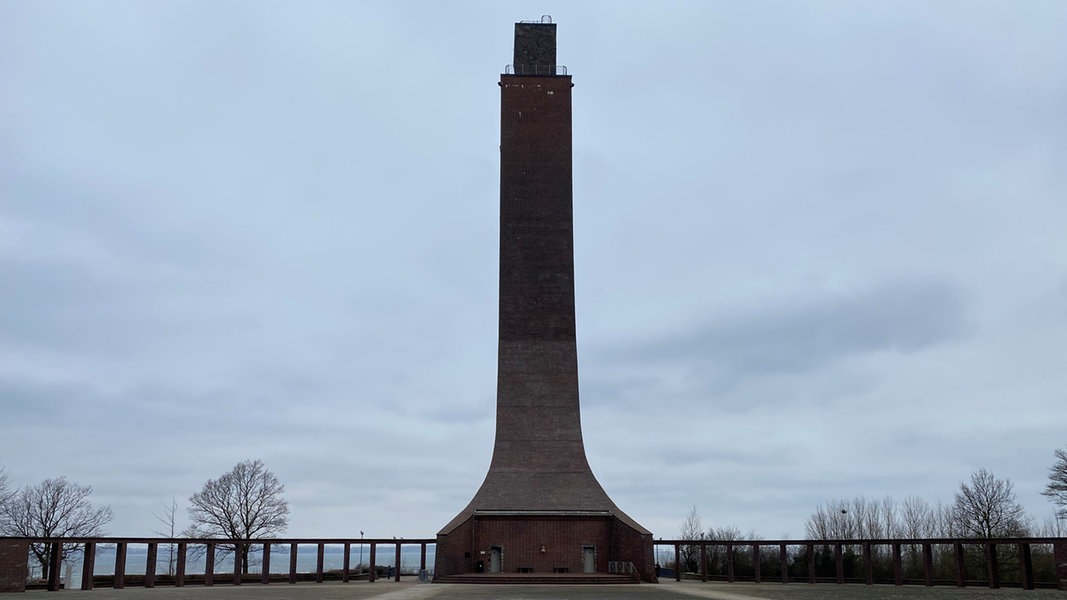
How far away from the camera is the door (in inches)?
1307

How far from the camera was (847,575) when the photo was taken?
1406 inches

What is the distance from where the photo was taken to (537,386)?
3612cm

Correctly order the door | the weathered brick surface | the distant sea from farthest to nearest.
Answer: the distant sea, the door, the weathered brick surface

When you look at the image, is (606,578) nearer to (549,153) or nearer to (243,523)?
(549,153)

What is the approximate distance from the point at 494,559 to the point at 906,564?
55.1 feet

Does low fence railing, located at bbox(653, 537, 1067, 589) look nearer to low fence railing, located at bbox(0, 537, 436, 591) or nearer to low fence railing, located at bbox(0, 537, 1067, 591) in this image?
low fence railing, located at bbox(0, 537, 1067, 591)

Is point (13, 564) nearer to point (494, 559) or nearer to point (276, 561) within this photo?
point (494, 559)

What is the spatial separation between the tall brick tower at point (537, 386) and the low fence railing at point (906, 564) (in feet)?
13.7

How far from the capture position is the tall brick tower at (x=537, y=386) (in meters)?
33.2

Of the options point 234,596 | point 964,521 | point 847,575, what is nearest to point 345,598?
point 234,596

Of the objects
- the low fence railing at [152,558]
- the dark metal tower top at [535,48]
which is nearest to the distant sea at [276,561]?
the low fence railing at [152,558]

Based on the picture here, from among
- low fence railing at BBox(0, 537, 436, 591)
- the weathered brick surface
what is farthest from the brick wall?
the weathered brick surface

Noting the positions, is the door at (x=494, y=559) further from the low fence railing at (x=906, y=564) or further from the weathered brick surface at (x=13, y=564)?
the weathered brick surface at (x=13, y=564)

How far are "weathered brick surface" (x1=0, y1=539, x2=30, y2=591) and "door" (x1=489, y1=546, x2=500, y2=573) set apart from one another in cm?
1455
